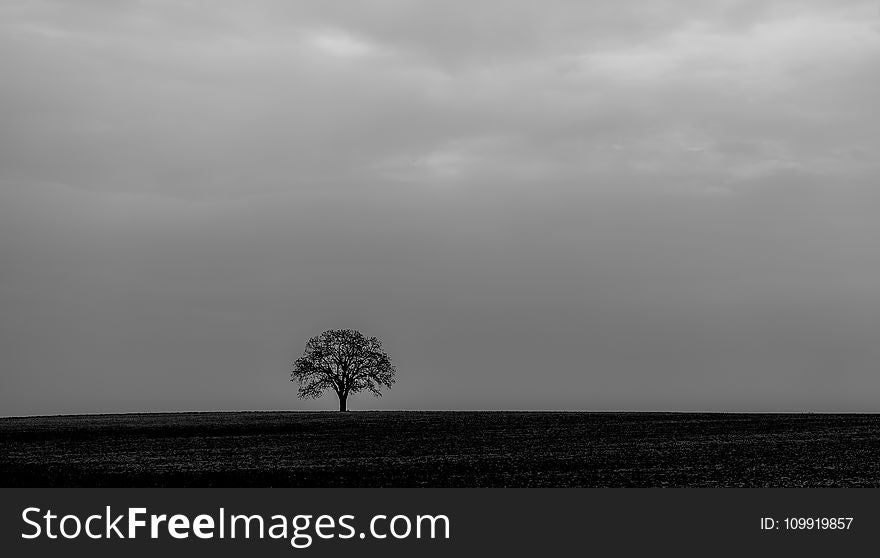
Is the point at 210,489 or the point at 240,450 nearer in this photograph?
the point at 210,489

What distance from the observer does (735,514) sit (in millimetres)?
23062

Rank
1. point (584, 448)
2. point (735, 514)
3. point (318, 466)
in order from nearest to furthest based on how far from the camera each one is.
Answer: point (735, 514), point (318, 466), point (584, 448)

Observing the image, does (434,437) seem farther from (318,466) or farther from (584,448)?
(318,466)

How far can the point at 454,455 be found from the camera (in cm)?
4494

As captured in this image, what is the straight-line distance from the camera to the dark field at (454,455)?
112ft

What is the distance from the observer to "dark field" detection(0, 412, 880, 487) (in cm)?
3422

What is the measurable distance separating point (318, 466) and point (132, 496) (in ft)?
40.0

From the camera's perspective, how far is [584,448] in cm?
4922

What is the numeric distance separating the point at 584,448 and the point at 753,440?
1116 cm

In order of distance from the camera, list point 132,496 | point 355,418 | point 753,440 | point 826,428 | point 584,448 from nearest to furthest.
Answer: point 132,496
point 584,448
point 753,440
point 826,428
point 355,418

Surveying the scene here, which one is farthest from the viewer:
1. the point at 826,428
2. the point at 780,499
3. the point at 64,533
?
the point at 826,428

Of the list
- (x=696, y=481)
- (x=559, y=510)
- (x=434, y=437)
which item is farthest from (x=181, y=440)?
(x=559, y=510)

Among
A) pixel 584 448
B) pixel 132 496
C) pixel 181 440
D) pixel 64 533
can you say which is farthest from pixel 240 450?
pixel 64 533

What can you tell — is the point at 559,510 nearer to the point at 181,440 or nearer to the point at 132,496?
the point at 132,496
